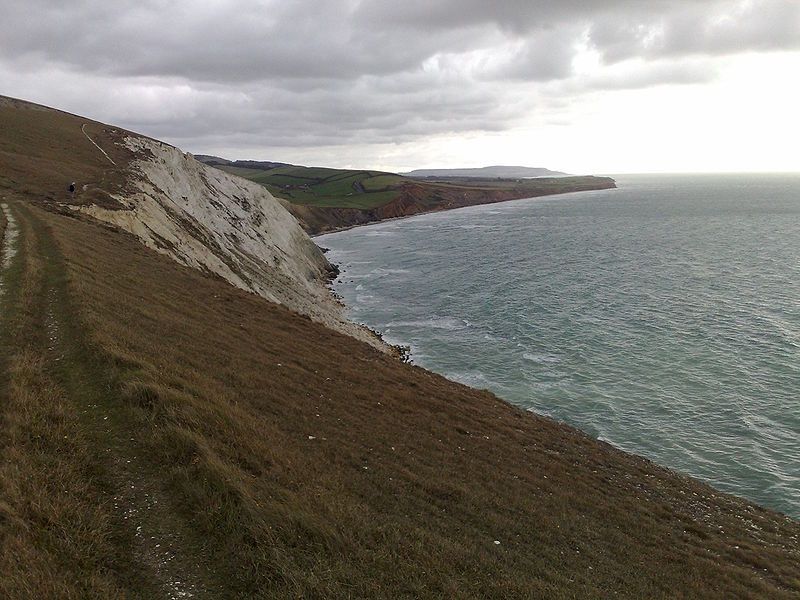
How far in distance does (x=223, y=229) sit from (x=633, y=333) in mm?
53092

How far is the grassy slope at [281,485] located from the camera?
8.05 metres

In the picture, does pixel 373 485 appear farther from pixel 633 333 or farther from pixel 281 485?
pixel 633 333

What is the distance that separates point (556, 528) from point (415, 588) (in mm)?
6864

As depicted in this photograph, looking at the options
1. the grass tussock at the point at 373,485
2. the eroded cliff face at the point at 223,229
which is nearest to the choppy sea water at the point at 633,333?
the eroded cliff face at the point at 223,229

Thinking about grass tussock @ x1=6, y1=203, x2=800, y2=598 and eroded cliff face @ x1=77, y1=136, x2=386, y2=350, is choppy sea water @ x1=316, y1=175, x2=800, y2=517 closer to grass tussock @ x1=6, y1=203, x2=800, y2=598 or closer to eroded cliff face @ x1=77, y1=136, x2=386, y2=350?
eroded cliff face @ x1=77, y1=136, x2=386, y2=350

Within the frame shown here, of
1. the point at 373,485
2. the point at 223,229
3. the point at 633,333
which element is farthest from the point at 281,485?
the point at 223,229

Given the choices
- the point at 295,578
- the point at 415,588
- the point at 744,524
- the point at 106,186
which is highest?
the point at 106,186

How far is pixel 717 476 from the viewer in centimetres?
2602

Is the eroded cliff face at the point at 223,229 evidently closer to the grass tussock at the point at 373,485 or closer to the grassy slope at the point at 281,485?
the grass tussock at the point at 373,485

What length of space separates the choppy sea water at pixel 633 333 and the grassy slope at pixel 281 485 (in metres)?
8.04

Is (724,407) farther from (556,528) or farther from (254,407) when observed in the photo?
(254,407)

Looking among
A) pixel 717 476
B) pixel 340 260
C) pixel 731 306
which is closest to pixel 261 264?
pixel 340 260

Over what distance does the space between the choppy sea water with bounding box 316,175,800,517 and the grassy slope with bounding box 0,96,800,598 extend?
26.4 ft

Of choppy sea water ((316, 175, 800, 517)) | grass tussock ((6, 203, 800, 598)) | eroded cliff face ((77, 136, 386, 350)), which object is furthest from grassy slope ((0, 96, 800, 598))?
eroded cliff face ((77, 136, 386, 350))
